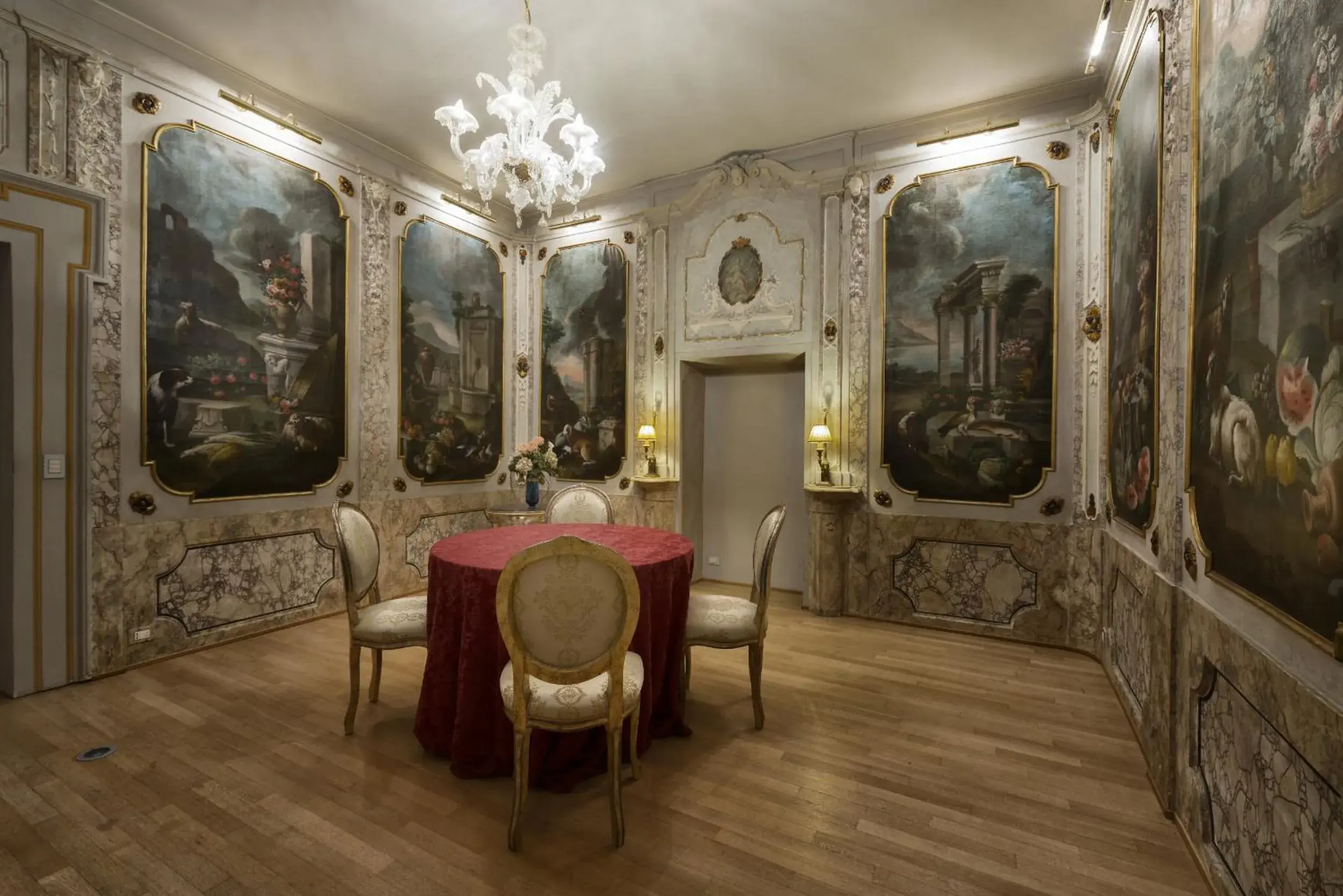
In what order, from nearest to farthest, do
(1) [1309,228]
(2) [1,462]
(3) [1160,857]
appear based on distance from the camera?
(1) [1309,228], (3) [1160,857], (2) [1,462]

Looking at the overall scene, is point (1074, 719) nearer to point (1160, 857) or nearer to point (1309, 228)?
point (1160, 857)

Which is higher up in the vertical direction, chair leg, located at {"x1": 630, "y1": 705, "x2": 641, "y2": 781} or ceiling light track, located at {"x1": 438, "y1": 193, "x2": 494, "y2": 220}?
ceiling light track, located at {"x1": 438, "y1": 193, "x2": 494, "y2": 220}

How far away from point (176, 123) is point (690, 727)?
5.23 metres

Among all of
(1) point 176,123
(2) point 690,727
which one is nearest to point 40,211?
(1) point 176,123

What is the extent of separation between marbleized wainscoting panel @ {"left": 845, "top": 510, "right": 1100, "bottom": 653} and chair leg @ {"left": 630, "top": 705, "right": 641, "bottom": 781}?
3.18 m

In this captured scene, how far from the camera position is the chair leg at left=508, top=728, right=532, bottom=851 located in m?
2.22

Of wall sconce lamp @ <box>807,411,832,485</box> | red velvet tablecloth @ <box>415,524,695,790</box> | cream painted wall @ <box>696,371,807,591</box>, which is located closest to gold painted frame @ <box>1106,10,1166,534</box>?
red velvet tablecloth @ <box>415,524,695,790</box>

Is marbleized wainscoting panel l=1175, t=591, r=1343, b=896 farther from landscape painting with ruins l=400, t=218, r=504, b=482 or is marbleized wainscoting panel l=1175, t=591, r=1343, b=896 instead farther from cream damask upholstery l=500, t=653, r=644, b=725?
landscape painting with ruins l=400, t=218, r=504, b=482

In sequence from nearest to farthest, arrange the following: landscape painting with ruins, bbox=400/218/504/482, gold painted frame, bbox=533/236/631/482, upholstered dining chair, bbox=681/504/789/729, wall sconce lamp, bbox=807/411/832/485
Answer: upholstered dining chair, bbox=681/504/789/729
wall sconce lamp, bbox=807/411/832/485
landscape painting with ruins, bbox=400/218/504/482
gold painted frame, bbox=533/236/631/482

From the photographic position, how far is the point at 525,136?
3.72 meters

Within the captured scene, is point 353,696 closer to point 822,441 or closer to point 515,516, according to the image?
point 515,516

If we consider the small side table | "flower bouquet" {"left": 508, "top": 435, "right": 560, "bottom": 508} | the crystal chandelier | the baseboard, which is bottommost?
the baseboard

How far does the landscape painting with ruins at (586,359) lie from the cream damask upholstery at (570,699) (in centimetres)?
436

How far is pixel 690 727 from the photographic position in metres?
3.21
